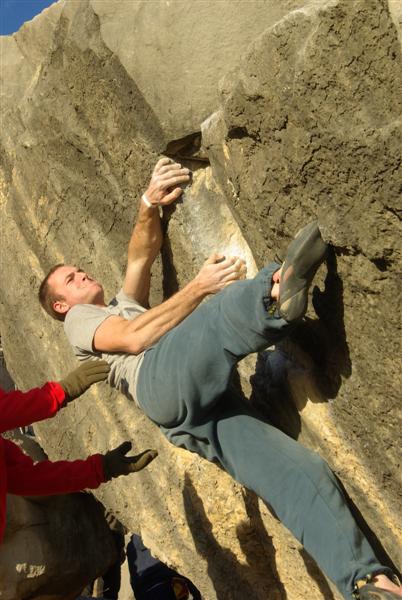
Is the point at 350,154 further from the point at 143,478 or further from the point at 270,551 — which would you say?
the point at 143,478

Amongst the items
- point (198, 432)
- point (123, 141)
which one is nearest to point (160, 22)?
point (123, 141)

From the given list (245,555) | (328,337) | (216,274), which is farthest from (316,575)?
(216,274)

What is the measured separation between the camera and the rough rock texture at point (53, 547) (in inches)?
118

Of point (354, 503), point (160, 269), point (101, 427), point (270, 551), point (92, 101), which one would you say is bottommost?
point (270, 551)

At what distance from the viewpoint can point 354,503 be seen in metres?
2.11

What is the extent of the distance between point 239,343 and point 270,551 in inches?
54.4

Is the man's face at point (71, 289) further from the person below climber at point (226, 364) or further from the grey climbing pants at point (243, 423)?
the grey climbing pants at point (243, 423)

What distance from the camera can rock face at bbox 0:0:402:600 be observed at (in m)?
1.50

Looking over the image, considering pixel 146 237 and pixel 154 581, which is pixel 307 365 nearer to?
→ pixel 146 237

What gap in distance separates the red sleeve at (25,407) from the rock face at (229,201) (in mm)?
662

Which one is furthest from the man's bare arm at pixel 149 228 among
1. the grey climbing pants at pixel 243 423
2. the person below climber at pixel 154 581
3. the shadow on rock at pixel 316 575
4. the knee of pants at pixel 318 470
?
the person below climber at pixel 154 581

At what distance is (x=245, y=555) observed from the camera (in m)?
2.81

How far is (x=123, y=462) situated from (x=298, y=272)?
142 cm

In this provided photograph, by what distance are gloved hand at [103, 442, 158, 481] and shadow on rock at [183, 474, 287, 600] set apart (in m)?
0.32
